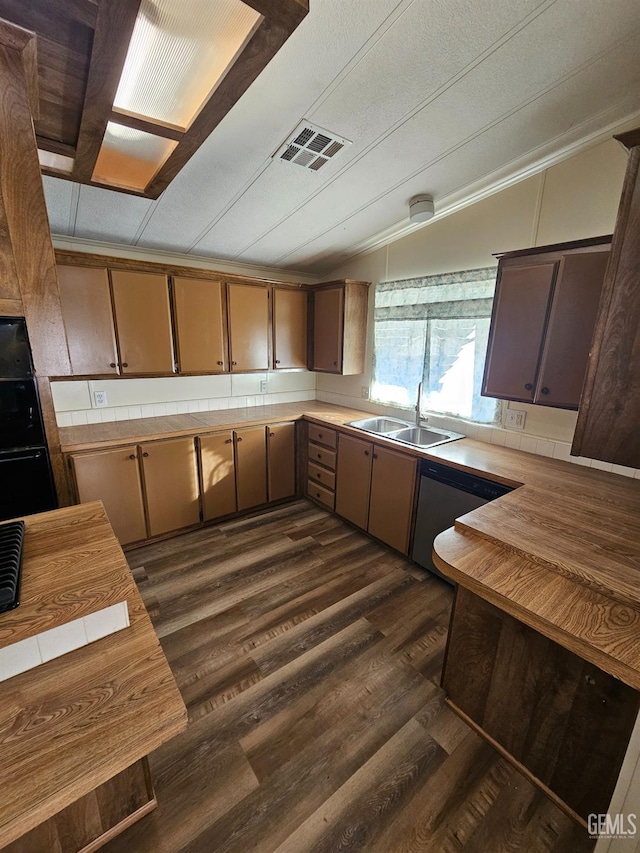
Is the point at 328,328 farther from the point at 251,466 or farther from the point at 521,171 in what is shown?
the point at 521,171

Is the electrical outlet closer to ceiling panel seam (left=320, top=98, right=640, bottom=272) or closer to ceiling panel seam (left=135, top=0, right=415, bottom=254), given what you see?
ceiling panel seam (left=320, top=98, right=640, bottom=272)

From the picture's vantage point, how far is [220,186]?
2051mm

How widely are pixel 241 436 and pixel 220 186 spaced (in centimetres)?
176

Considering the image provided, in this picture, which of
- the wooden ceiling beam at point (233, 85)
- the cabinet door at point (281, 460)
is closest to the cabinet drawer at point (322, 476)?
the cabinet door at point (281, 460)

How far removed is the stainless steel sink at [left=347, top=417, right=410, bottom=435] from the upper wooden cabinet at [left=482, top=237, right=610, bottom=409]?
3.41ft

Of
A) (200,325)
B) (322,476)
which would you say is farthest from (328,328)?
(322,476)

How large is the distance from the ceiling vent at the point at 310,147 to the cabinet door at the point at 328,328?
50.3 inches

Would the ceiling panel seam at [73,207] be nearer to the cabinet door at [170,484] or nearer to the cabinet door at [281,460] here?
the cabinet door at [170,484]

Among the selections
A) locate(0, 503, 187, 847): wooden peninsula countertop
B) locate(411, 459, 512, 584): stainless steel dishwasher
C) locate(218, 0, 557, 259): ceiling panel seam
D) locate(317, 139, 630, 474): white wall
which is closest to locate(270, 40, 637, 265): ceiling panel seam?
locate(317, 139, 630, 474): white wall

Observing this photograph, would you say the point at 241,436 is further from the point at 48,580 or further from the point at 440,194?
the point at 440,194

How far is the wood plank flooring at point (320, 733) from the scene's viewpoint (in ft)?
3.80

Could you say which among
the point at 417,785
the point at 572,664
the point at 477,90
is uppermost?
the point at 477,90

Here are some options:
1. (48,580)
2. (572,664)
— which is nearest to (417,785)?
(572,664)

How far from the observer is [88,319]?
2.41m
